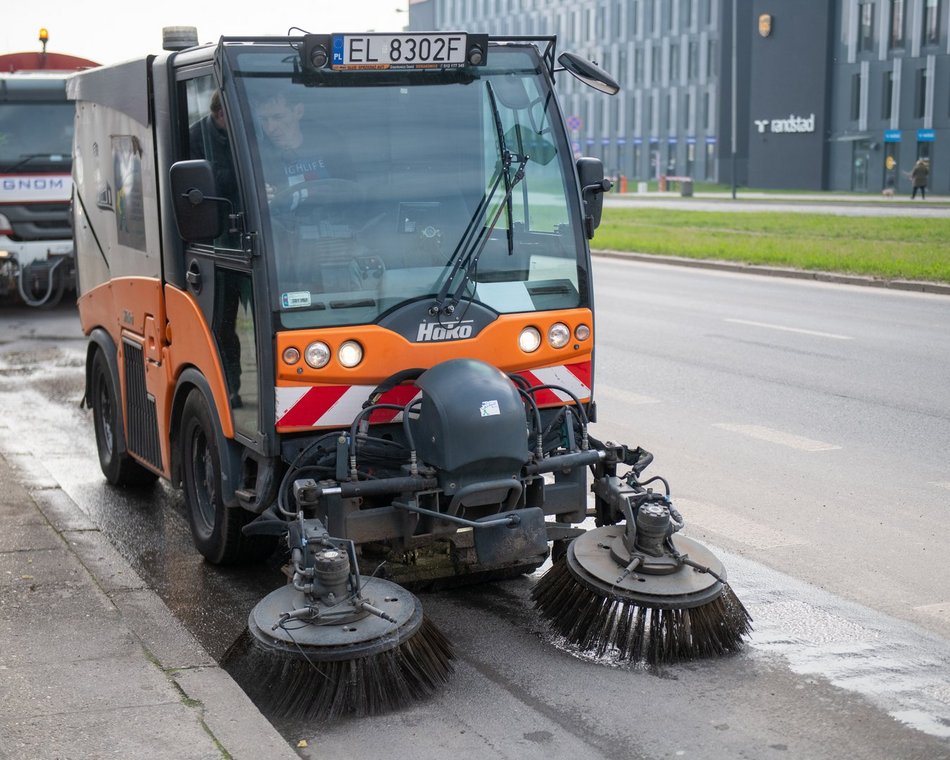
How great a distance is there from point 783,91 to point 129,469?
6051 centimetres

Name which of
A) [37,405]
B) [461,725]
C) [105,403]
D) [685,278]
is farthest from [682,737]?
[685,278]

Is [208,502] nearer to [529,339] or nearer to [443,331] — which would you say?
[443,331]

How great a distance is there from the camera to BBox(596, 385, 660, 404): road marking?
35.4 feet

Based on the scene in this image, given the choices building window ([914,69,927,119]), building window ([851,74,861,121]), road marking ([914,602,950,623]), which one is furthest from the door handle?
building window ([851,74,861,121])

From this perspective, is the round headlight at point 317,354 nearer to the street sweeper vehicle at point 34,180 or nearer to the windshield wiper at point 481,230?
the windshield wiper at point 481,230

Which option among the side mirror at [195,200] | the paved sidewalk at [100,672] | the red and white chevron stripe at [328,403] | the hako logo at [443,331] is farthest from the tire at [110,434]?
the hako logo at [443,331]

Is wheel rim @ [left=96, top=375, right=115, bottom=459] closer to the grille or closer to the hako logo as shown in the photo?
the grille

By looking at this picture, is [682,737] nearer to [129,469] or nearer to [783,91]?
[129,469]

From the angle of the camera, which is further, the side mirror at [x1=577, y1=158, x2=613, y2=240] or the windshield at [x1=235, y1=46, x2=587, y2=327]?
the side mirror at [x1=577, y1=158, x2=613, y2=240]

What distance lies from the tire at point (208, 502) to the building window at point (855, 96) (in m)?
58.4

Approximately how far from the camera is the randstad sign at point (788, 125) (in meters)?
63.1

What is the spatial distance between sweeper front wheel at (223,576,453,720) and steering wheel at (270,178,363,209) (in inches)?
67.0

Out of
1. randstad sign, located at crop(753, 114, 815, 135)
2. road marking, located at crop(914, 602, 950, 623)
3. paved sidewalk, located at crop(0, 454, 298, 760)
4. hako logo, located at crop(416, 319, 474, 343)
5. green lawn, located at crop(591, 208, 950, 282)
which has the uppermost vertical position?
randstad sign, located at crop(753, 114, 815, 135)

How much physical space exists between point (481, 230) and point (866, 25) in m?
57.7
